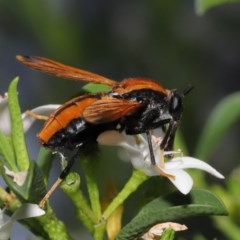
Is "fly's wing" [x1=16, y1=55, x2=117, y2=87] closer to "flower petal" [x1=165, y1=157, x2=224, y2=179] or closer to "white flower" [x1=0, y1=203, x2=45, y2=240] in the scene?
"flower petal" [x1=165, y1=157, x2=224, y2=179]

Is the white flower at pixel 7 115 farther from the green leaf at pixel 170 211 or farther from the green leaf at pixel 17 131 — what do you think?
the green leaf at pixel 170 211

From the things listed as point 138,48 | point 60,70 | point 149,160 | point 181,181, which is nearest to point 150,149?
point 149,160

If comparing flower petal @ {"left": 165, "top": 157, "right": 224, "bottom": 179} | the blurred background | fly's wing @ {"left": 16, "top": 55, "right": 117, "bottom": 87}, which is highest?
the blurred background

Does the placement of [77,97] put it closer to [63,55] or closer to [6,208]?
[6,208]

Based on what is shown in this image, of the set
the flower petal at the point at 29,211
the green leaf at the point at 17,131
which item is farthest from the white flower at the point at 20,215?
the green leaf at the point at 17,131

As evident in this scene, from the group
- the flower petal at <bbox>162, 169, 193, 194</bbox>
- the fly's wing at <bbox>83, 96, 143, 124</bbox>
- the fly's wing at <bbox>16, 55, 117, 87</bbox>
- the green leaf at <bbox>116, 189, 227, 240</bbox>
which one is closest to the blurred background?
the fly's wing at <bbox>16, 55, 117, 87</bbox>

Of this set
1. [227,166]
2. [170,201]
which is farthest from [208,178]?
[170,201]
